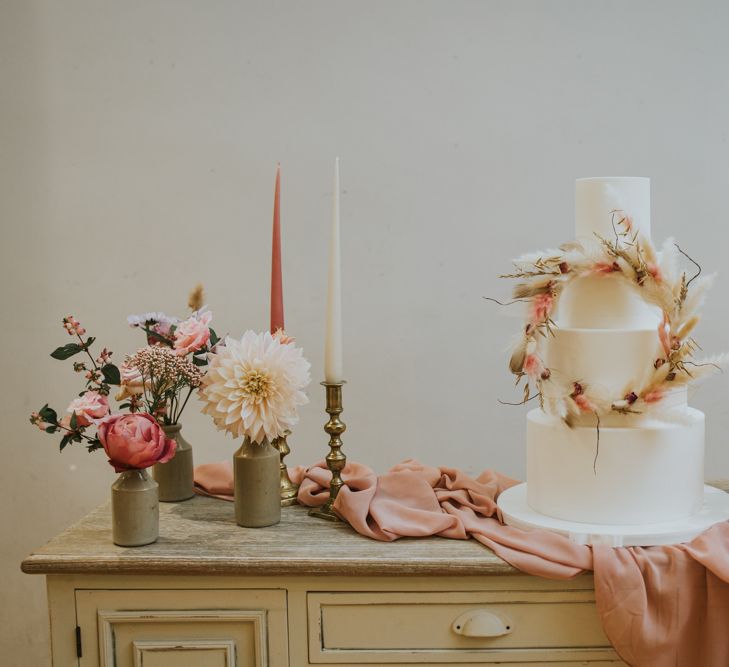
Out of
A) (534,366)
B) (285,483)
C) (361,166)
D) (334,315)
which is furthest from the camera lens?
(361,166)

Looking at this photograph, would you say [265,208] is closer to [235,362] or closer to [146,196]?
[146,196]

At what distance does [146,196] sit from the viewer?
1.97 m

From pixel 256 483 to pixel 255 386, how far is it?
Result: 16cm

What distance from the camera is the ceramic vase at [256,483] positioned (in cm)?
134

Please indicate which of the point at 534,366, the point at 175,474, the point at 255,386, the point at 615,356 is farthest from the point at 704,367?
the point at 175,474

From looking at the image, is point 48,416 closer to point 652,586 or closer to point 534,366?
point 534,366

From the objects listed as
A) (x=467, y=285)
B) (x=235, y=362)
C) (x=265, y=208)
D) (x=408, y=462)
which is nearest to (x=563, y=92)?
(x=467, y=285)

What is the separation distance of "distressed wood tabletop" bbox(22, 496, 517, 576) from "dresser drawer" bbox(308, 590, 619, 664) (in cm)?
5

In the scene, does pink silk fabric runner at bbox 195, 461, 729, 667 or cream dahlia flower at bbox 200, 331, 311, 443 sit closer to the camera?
pink silk fabric runner at bbox 195, 461, 729, 667

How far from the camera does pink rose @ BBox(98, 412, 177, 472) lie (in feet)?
4.01

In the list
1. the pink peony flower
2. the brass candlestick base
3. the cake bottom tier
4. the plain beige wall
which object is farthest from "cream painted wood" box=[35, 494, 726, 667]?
the plain beige wall

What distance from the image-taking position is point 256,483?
1343 mm

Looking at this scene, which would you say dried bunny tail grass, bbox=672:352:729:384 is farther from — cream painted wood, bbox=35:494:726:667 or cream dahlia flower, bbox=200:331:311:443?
cream dahlia flower, bbox=200:331:311:443

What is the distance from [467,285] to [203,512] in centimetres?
82
